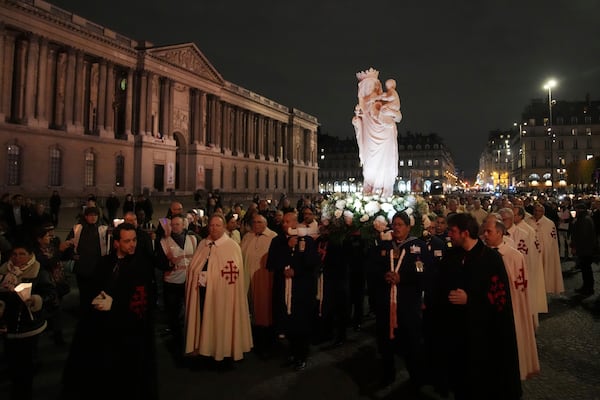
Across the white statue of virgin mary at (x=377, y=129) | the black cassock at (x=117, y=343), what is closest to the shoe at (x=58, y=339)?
the black cassock at (x=117, y=343)

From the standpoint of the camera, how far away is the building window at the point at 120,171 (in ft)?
142

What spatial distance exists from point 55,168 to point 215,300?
38204 mm

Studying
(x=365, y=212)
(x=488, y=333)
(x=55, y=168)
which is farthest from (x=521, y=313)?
(x=55, y=168)

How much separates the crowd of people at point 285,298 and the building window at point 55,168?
1345 inches

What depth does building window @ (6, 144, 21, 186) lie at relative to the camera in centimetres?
3353

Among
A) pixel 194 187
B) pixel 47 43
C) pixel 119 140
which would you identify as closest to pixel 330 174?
pixel 194 187

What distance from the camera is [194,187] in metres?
53.8

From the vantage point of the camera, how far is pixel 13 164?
112 feet

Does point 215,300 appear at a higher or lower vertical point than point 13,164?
lower

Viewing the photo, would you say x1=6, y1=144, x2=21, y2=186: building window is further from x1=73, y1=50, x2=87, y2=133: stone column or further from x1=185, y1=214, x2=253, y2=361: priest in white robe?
x1=185, y1=214, x2=253, y2=361: priest in white robe

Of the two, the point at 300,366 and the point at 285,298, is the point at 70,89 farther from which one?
the point at 300,366

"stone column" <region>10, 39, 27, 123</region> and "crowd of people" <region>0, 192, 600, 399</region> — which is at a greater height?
"stone column" <region>10, 39, 27, 123</region>

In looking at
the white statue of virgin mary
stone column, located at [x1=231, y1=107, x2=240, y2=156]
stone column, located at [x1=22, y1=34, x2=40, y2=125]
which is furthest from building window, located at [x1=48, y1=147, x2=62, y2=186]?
the white statue of virgin mary

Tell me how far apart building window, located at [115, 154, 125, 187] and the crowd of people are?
38.7 m
